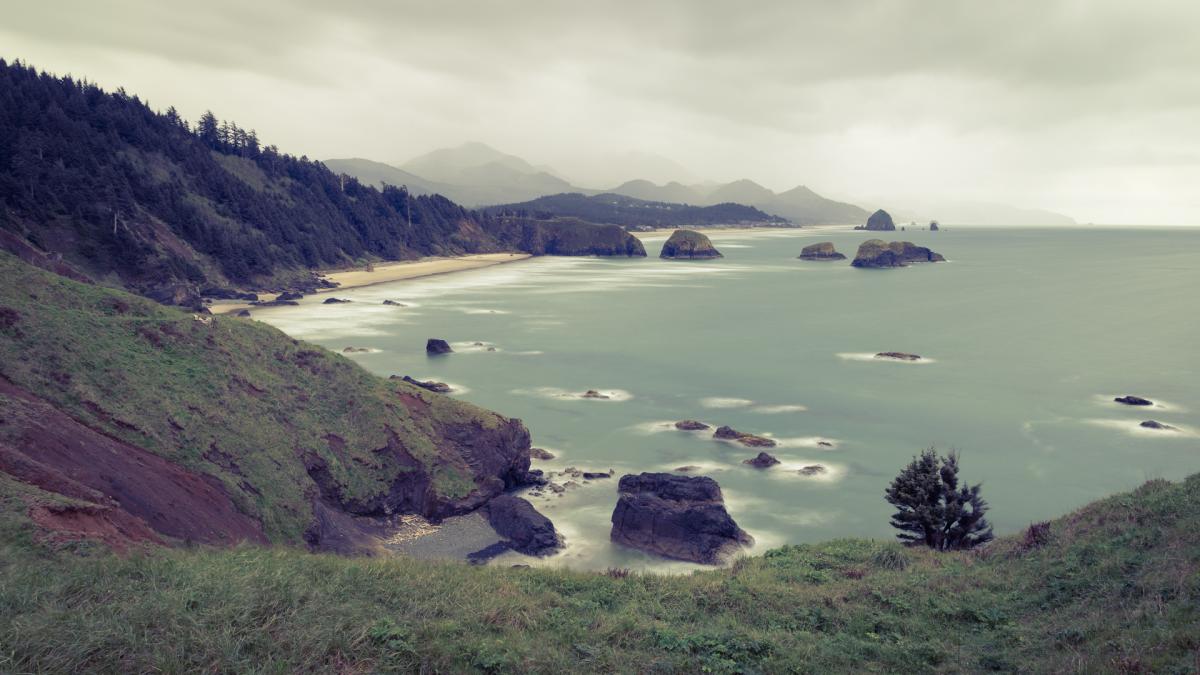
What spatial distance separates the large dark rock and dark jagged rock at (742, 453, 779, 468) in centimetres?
1397

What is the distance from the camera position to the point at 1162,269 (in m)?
165

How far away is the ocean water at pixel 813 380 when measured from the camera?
1444 inches

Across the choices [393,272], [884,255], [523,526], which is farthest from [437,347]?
[884,255]

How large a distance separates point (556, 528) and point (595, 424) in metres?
17.0

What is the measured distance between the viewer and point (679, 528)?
28.6 m

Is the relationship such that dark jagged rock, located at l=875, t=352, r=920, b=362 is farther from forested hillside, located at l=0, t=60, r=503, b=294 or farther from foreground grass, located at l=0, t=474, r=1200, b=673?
forested hillside, located at l=0, t=60, r=503, b=294

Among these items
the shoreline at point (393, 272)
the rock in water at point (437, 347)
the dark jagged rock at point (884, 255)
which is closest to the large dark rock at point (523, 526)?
the rock in water at point (437, 347)

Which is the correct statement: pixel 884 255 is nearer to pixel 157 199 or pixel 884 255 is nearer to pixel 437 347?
pixel 437 347

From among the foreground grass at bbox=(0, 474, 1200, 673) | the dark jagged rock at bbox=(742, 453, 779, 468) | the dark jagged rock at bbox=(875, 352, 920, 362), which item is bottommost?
the dark jagged rock at bbox=(742, 453, 779, 468)

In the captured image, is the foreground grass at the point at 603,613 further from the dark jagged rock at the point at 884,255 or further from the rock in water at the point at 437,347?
the dark jagged rock at the point at 884,255

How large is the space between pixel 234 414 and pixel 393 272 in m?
132

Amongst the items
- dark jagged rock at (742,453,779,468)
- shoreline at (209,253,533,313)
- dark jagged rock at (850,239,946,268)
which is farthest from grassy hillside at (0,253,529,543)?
dark jagged rock at (850,239,946,268)

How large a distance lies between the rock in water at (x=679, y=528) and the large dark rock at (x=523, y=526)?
3.01 m

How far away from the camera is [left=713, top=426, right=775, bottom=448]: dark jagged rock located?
42.1 m
